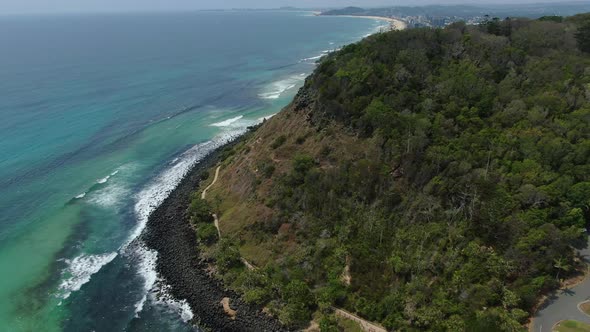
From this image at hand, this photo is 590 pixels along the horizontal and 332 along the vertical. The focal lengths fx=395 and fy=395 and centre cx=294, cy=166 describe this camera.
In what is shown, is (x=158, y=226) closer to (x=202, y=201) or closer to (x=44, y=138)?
(x=202, y=201)

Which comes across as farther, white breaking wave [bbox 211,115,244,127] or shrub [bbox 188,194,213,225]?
white breaking wave [bbox 211,115,244,127]

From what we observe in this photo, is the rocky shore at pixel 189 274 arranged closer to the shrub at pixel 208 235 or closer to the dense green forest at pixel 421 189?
the shrub at pixel 208 235

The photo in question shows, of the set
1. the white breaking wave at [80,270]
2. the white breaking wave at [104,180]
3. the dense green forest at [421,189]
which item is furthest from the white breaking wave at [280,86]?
the white breaking wave at [80,270]

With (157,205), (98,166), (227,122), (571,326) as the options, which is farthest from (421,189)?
(227,122)

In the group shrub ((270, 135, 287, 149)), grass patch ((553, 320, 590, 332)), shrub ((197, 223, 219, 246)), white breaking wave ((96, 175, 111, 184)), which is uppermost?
shrub ((270, 135, 287, 149))

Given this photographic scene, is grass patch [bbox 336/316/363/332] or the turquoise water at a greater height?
the turquoise water

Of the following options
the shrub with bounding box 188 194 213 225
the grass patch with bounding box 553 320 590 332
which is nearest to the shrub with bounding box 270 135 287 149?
the shrub with bounding box 188 194 213 225

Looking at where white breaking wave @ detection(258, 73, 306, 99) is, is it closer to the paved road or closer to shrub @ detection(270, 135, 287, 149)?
shrub @ detection(270, 135, 287, 149)
